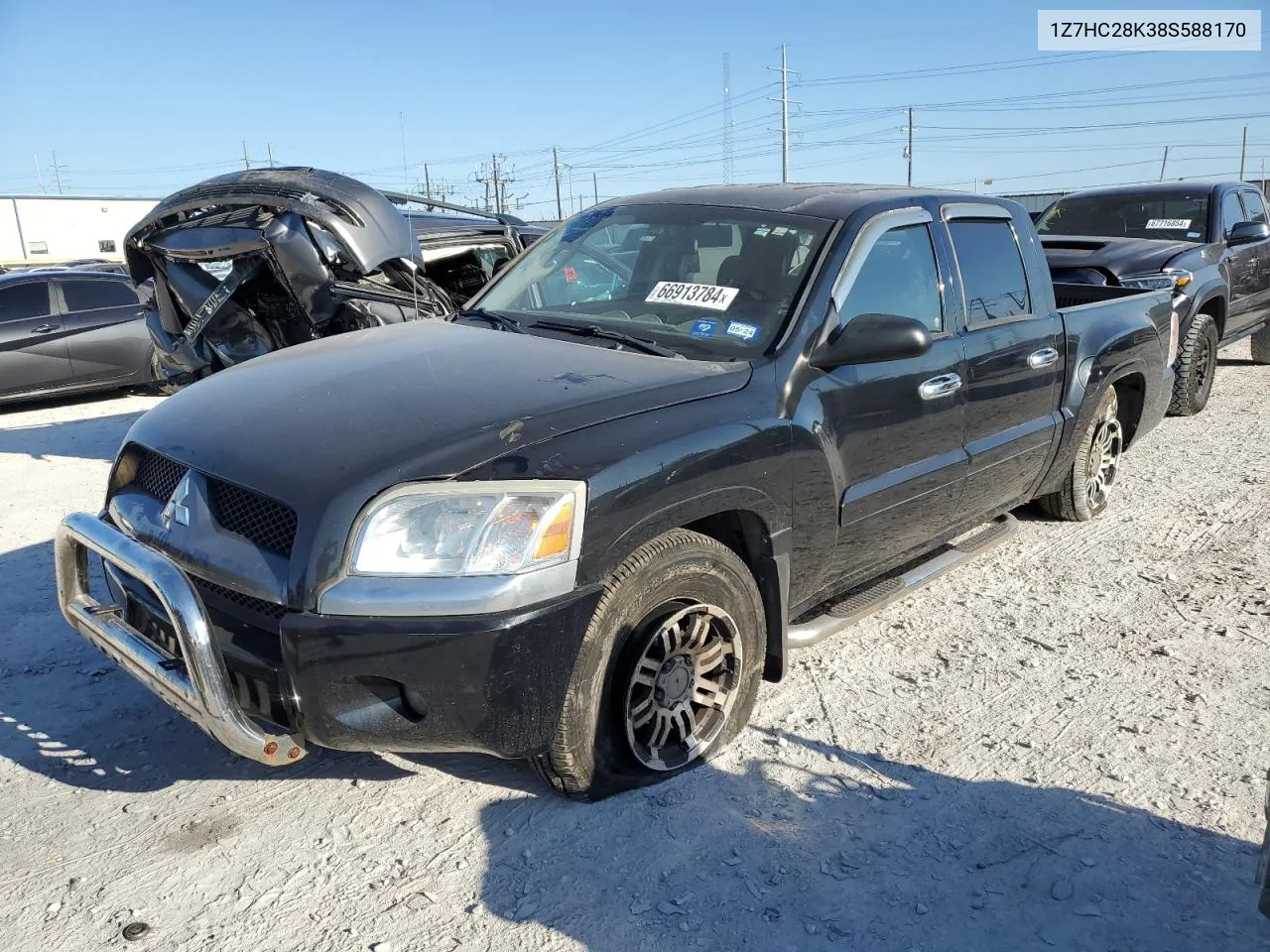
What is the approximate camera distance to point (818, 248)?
3523 mm

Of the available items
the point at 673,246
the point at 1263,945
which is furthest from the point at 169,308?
the point at 1263,945

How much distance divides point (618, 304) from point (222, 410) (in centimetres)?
152

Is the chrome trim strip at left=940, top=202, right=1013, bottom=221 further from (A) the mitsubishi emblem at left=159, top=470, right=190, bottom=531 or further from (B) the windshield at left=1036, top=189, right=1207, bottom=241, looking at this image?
(B) the windshield at left=1036, top=189, right=1207, bottom=241

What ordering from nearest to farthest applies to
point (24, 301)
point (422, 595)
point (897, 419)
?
point (422, 595), point (897, 419), point (24, 301)

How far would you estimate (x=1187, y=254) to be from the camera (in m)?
8.09

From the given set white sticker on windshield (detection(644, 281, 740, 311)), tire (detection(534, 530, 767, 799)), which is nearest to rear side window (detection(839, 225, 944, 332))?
white sticker on windshield (detection(644, 281, 740, 311))

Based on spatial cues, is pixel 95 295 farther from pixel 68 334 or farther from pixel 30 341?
pixel 30 341

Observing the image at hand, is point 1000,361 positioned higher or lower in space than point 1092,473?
higher

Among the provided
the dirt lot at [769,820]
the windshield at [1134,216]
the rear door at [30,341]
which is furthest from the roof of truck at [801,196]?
the rear door at [30,341]

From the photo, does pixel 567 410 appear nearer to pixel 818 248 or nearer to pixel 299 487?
pixel 299 487

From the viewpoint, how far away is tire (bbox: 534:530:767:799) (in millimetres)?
2684

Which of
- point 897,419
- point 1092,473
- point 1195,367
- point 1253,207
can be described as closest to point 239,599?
point 897,419

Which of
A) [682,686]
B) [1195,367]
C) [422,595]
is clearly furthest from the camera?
[1195,367]

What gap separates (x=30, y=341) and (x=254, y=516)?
9.04 meters
